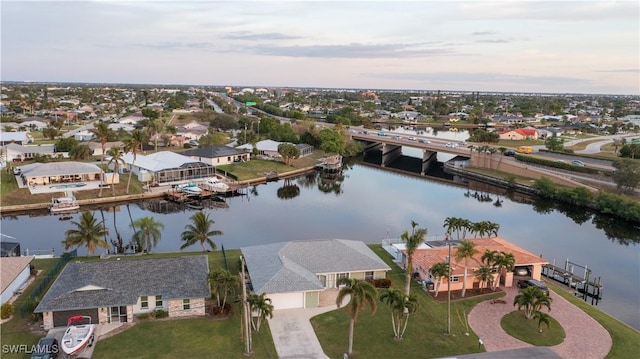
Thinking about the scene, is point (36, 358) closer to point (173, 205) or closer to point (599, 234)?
point (173, 205)

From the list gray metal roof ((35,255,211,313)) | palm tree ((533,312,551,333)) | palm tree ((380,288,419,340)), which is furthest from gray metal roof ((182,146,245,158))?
palm tree ((533,312,551,333))

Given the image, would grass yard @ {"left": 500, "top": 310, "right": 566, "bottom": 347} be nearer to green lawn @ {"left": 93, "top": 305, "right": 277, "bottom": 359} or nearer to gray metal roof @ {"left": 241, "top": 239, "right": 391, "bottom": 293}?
gray metal roof @ {"left": 241, "top": 239, "right": 391, "bottom": 293}

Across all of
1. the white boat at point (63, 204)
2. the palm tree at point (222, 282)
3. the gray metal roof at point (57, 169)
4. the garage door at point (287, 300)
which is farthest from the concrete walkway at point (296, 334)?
the gray metal roof at point (57, 169)

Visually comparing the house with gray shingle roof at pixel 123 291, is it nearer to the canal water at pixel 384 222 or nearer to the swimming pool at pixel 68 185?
the canal water at pixel 384 222

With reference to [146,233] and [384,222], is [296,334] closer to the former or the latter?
[146,233]

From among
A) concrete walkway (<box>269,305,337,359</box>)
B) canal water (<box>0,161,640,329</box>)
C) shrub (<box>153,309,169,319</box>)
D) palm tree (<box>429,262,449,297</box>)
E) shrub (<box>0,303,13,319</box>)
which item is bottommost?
canal water (<box>0,161,640,329</box>)

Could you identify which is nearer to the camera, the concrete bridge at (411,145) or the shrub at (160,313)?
the shrub at (160,313)

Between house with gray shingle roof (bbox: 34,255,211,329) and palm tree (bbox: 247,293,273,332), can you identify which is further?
house with gray shingle roof (bbox: 34,255,211,329)
